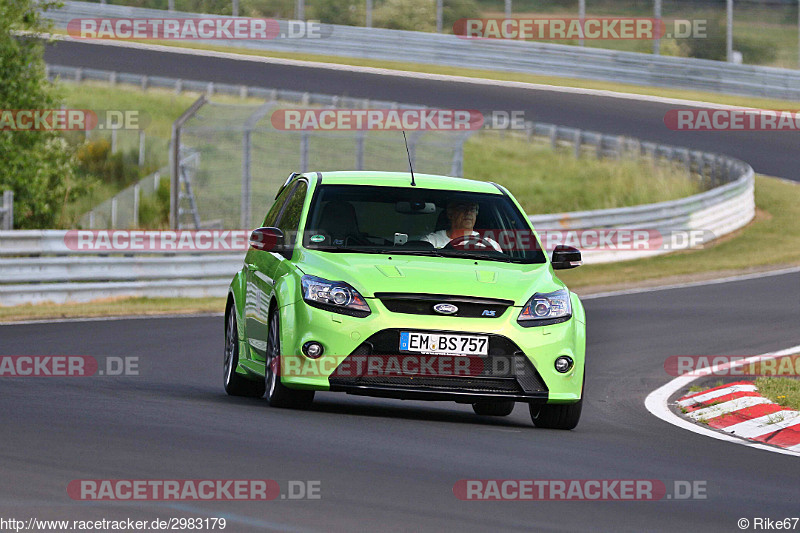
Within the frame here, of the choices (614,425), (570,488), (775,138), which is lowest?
(775,138)

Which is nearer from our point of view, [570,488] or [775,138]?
[570,488]

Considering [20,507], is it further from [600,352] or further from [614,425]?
[600,352]

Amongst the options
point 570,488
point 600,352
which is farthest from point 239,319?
point 600,352

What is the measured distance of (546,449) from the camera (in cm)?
863

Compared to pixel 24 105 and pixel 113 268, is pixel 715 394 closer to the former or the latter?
pixel 113 268

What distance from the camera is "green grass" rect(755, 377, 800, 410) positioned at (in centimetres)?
1124

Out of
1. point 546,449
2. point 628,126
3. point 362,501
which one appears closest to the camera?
point 362,501

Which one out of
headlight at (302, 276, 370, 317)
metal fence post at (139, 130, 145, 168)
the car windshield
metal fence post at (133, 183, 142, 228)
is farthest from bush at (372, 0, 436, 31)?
headlight at (302, 276, 370, 317)

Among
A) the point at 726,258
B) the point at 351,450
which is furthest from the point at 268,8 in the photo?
the point at 351,450

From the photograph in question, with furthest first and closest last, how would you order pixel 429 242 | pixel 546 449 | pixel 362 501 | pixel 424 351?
pixel 429 242 → pixel 424 351 → pixel 546 449 → pixel 362 501

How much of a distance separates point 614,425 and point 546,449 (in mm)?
1921

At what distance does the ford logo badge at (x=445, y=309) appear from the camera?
9.32 metres

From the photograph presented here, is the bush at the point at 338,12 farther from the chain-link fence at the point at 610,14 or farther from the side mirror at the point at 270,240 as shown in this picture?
the side mirror at the point at 270,240

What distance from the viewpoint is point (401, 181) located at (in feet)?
34.9
